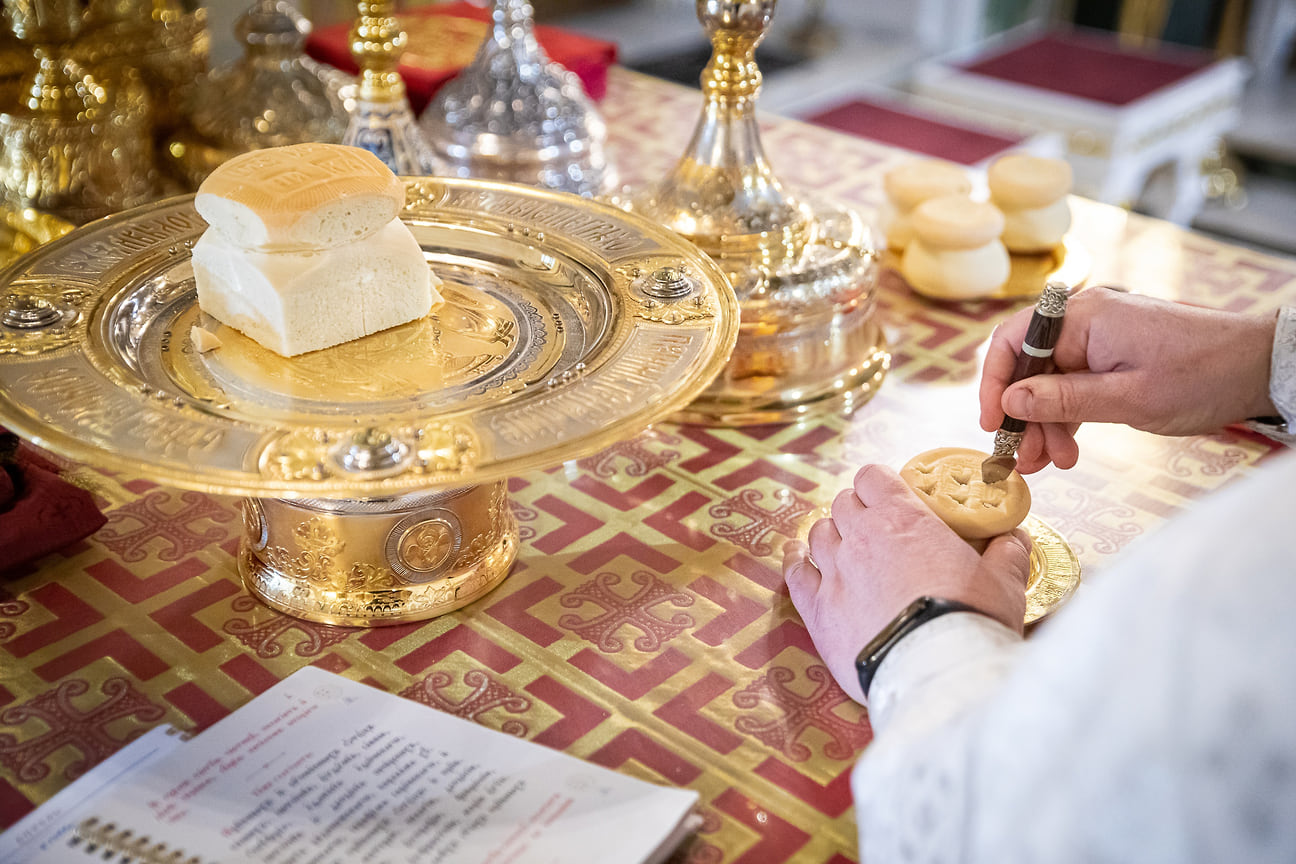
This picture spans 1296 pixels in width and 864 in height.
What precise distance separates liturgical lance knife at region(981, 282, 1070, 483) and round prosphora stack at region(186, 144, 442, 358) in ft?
1.62

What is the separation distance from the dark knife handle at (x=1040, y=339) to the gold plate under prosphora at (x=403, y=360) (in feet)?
0.79

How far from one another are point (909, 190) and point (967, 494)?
0.65 m

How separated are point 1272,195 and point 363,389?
3885mm

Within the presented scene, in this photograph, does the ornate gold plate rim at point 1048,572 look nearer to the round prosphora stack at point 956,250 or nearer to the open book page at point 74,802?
the round prosphora stack at point 956,250

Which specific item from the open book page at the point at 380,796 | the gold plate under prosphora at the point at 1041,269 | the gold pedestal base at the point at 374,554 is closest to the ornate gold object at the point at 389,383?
the gold pedestal base at the point at 374,554

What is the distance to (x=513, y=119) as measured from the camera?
1.54 meters

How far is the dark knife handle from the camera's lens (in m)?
0.92

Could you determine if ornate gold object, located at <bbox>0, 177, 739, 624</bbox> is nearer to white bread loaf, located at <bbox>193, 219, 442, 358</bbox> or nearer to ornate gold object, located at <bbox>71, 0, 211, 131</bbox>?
white bread loaf, located at <bbox>193, 219, 442, 358</bbox>

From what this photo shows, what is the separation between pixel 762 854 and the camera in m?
0.74

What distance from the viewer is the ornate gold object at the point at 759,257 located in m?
1.19

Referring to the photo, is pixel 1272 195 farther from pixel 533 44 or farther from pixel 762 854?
pixel 762 854

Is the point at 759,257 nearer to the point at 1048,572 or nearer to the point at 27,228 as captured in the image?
the point at 1048,572

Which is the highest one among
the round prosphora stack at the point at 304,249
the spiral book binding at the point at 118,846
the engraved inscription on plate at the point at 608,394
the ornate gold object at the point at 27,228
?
the round prosphora stack at the point at 304,249

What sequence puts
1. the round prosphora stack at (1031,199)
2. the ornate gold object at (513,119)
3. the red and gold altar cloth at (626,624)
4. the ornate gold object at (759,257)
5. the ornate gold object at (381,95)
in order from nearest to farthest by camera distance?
1. the red and gold altar cloth at (626,624)
2. the ornate gold object at (759,257)
3. the ornate gold object at (381,95)
4. the round prosphora stack at (1031,199)
5. the ornate gold object at (513,119)
